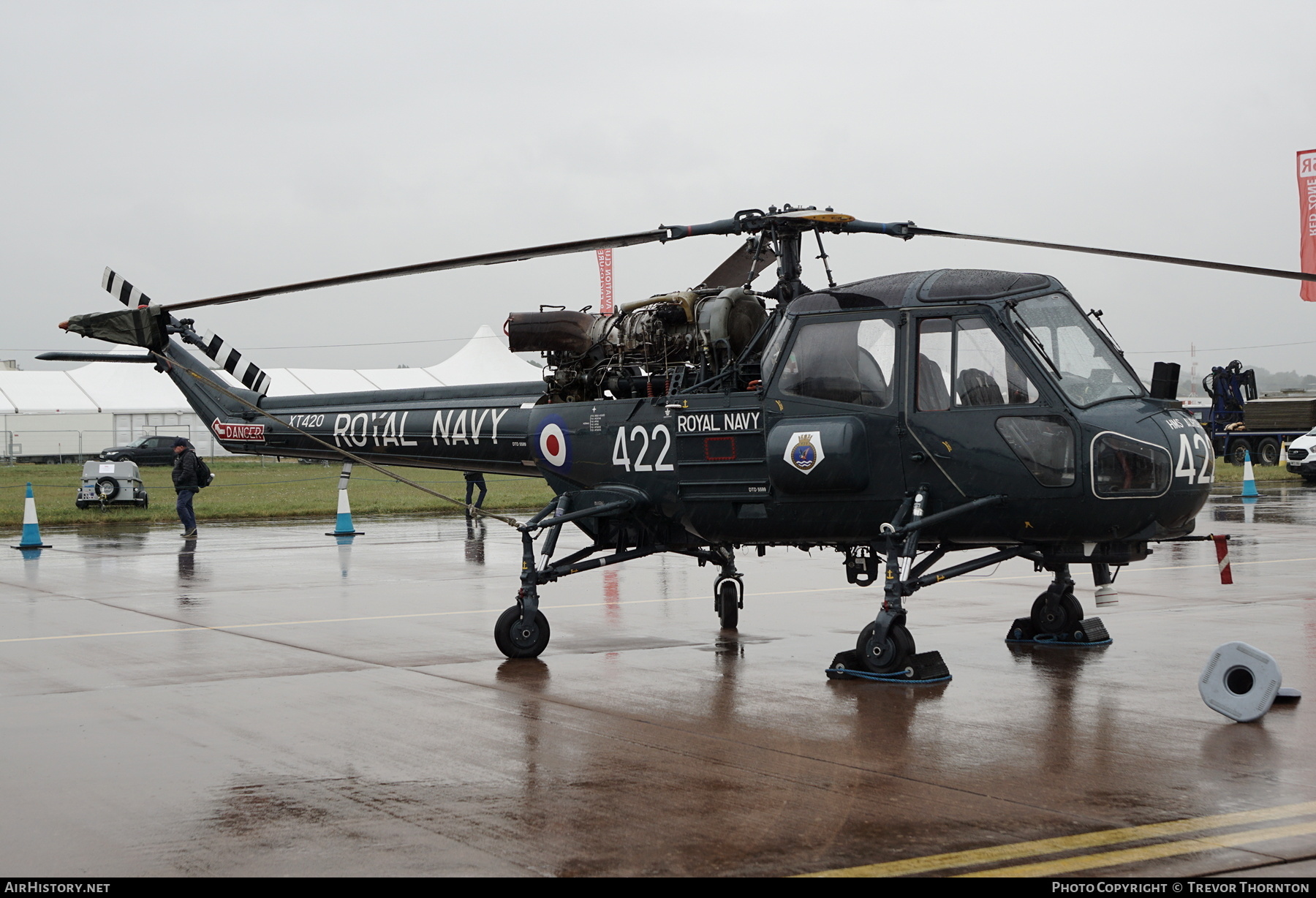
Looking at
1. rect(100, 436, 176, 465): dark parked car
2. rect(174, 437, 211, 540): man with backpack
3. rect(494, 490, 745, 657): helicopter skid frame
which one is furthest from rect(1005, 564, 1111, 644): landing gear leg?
rect(100, 436, 176, 465): dark parked car

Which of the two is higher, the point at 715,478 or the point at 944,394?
the point at 944,394

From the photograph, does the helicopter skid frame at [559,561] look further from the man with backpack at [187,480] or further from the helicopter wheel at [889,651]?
the man with backpack at [187,480]

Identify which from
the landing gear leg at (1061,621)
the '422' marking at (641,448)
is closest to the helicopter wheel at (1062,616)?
the landing gear leg at (1061,621)

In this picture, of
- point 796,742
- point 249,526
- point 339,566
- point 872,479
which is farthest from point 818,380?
point 249,526

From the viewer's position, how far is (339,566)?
724 inches

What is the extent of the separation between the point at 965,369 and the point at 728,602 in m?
3.76

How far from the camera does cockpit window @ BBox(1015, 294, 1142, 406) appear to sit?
9.26 metres

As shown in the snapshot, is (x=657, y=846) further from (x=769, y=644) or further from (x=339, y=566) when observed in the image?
(x=339, y=566)

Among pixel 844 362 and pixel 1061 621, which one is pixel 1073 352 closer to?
pixel 844 362

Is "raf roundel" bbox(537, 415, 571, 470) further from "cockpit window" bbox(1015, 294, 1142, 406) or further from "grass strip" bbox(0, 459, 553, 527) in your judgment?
"grass strip" bbox(0, 459, 553, 527)

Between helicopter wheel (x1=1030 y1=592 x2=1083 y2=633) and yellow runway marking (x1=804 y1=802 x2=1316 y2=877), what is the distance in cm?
496

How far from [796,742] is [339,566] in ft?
39.7

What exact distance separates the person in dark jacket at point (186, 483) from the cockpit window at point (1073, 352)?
59.7 feet

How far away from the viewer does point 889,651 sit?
366 inches
